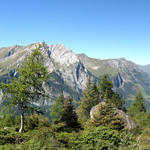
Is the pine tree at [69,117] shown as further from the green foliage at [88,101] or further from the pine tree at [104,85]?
the pine tree at [104,85]

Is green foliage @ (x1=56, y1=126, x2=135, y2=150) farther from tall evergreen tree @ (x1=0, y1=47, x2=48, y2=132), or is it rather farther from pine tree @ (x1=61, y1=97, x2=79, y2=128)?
pine tree @ (x1=61, y1=97, x2=79, y2=128)

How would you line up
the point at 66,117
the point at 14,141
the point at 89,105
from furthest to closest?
the point at 89,105
the point at 66,117
the point at 14,141

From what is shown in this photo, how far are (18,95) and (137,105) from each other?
67.3 m

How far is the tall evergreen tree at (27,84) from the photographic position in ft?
61.7

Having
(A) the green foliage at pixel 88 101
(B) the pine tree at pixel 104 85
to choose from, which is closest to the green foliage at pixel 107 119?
(A) the green foliage at pixel 88 101

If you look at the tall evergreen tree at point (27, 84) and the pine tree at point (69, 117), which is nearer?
the tall evergreen tree at point (27, 84)

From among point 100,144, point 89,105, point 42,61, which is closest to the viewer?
point 100,144

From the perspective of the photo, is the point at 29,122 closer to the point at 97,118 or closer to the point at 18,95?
the point at 18,95

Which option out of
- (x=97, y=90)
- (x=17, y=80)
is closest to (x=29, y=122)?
(x=17, y=80)

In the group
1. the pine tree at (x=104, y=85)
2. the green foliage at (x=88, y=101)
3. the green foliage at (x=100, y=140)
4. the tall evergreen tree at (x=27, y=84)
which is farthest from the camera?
the pine tree at (x=104, y=85)

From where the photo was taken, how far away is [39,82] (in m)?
19.7

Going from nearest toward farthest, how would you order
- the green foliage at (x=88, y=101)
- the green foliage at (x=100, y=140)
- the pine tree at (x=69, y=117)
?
the green foliage at (x=100, y=140)
the pine tree at (x=69, y=117)
the green foliage at (x=88, y=101)

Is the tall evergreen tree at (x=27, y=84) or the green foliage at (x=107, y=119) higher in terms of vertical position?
the tall evergreen tree at (x=27, y=84)

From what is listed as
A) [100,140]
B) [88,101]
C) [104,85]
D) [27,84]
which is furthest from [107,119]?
[104,85]
